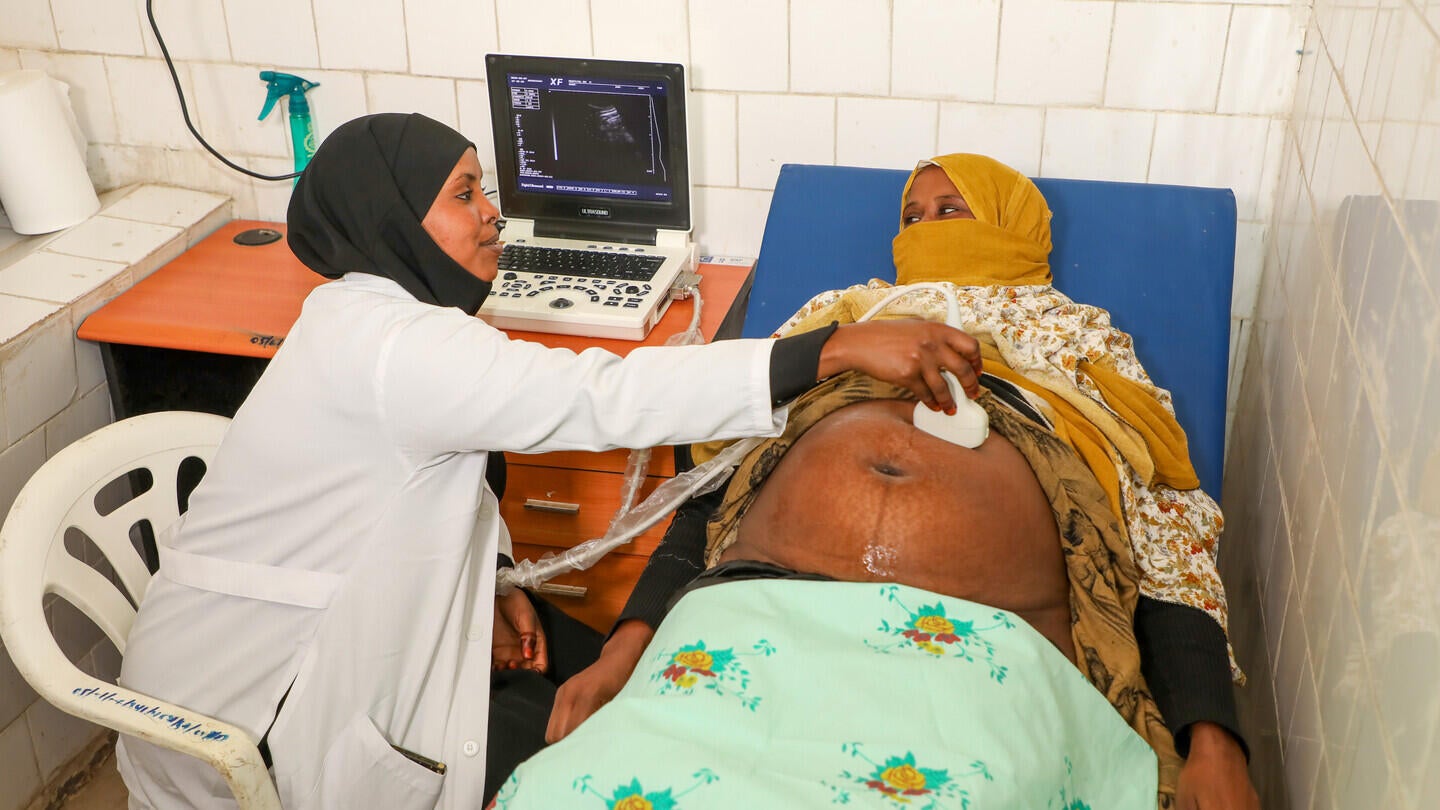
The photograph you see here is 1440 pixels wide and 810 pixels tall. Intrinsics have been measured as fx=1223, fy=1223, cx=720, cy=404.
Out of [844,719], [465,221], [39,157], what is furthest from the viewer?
[39,157]

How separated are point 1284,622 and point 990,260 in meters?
0.67

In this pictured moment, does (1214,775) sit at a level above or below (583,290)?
below

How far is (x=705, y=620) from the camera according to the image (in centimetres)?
134

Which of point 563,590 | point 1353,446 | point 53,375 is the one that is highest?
point 1353,446

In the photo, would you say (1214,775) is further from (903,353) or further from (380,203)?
(380,203)

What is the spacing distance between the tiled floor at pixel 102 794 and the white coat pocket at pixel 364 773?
90 centimetres

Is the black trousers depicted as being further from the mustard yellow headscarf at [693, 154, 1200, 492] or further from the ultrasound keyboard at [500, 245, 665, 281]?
the ultrasound keyboard at [500, 245, 665, 281]

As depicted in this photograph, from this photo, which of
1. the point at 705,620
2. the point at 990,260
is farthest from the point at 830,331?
the point at 990,260

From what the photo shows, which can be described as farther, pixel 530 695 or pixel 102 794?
pixel 102 794

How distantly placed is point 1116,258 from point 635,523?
92 cm

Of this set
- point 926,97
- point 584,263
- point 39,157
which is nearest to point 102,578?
point 584,263

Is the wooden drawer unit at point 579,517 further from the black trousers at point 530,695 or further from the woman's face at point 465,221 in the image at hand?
the woman's face at point 465,221

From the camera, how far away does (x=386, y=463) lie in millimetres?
1470

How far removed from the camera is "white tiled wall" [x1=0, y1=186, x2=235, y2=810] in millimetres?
2059
